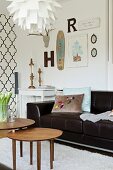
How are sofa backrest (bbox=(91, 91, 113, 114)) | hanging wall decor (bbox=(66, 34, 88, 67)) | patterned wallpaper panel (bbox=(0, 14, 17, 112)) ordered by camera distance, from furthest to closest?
patterned wallpaper panel (bbox=(0, 14, 17, 112))
hanging wall decor (bbox=(66, 34, 88, 67))
sofa backrest (bbox=(91, 91, 113, 114))

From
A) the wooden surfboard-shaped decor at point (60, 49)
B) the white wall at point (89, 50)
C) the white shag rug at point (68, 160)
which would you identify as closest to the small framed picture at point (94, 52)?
the white wall at point (89, 50)

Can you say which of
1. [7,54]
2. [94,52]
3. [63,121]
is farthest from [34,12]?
[7,54]

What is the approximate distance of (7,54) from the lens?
6.12m

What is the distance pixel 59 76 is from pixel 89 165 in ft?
8.76

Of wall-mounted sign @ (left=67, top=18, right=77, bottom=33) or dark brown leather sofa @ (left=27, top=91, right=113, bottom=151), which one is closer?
dark brown leather sofa @ (left=27, top=91, right=113, bottom=151)

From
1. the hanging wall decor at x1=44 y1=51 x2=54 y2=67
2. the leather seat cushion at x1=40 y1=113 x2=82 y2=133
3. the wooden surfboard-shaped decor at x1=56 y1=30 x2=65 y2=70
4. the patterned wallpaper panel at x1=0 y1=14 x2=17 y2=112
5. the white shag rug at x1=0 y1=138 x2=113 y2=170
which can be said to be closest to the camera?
the white shag rug at x1=0 y1=138 x2=113 y2=170

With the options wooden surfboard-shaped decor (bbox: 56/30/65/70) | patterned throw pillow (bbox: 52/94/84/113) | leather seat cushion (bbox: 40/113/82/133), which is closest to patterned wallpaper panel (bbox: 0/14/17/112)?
wooden surfboard-shaped decor (bbox: 56/30/65/70)

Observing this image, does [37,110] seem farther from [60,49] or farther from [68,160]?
[60,49]

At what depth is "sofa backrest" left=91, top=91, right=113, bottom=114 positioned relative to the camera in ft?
13.5

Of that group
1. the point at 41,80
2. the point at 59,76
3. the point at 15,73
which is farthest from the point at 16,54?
the point at 59,76

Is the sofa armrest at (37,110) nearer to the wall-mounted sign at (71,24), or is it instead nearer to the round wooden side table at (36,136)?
the round wooden side table at (36,136)

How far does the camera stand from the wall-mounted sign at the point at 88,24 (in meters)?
4.64

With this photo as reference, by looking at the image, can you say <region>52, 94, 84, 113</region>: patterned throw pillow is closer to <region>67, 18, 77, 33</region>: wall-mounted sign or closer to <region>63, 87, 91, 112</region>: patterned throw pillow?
<region>63, 87, 91, 112</region>: patterned throw pillow

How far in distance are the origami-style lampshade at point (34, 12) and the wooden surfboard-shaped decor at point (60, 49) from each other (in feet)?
9.66
